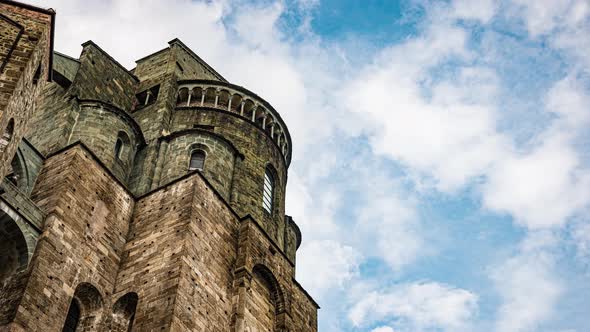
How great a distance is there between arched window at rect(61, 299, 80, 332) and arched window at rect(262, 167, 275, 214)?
9.37 metres

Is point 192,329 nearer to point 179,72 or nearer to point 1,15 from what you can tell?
point 1,15

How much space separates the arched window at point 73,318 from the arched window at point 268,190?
30.7 ft

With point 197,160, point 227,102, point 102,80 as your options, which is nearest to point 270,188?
point 197,160

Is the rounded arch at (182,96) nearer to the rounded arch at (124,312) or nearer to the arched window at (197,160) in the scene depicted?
the arched window at (197,160)

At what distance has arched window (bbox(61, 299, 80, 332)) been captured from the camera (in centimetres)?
1842

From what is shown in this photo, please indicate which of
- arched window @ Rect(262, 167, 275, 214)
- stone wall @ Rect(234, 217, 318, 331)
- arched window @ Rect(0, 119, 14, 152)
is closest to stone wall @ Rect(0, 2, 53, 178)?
arched window @ Rect(0, 119, 14, 152)

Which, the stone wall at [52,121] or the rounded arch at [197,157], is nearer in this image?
the stone wall at [52,121]

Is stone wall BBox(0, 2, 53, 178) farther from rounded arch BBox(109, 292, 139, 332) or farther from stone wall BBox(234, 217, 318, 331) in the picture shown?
stone wall BBox(234, 217, 318, 331)

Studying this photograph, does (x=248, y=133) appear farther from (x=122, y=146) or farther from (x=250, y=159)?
(x=122, y=146)

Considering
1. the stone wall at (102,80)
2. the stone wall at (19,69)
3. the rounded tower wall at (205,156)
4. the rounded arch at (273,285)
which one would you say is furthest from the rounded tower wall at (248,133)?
the stone wall at (19,69)

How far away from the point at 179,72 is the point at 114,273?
13214mm

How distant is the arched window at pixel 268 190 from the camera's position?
27.6 meters

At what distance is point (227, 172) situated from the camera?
26.2 metres

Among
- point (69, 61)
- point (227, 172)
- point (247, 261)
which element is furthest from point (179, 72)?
point (247, 261)
